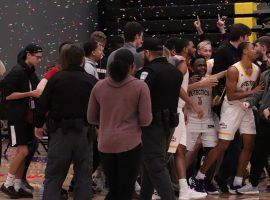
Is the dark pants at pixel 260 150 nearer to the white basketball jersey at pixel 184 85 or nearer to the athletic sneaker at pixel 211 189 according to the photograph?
the athletic sneaker at pixel 211 189

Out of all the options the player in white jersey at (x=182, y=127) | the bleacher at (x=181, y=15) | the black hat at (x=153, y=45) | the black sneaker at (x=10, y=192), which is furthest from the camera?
the bleacher at (x=181, y=15)

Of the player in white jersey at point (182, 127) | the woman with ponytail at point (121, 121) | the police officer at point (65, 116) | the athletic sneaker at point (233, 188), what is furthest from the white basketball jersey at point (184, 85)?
the woman with ponytail at point (121, 121)

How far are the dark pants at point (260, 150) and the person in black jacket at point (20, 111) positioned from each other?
246 cm

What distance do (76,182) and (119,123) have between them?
3.16 ft

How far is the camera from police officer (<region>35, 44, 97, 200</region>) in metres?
5.98

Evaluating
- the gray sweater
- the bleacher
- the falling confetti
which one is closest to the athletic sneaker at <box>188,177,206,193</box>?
the gray sweater

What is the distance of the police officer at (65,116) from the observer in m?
5.98

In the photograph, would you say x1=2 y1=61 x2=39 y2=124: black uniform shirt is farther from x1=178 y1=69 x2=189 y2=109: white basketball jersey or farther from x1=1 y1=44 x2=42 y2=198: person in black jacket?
x1=178 y1=69 x2=189 y2=109: white basketball jersey

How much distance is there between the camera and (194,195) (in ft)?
24.6

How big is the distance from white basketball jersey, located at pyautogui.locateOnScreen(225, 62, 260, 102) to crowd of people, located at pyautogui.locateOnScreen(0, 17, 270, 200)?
12mm

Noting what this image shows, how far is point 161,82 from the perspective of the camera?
6156 millimetres

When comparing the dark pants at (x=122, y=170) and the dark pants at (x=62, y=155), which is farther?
the dark pants at (x=62, y=155)

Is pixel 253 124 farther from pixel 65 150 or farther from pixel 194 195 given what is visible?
pixel 65 150

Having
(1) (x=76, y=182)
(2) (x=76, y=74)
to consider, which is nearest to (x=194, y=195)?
(1) (x=76, y=182)
